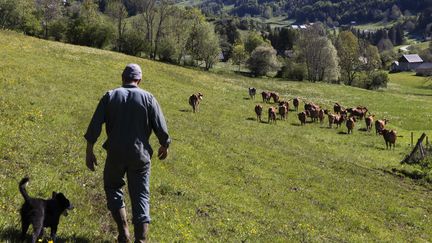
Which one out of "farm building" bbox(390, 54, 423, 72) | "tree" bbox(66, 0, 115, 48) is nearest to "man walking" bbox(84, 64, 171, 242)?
"tree" bbox(66, 0, 115, 48)

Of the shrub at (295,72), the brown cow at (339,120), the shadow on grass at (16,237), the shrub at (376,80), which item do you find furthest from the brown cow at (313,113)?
the shrub at (376,80)

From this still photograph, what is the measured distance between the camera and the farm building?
7622 inches

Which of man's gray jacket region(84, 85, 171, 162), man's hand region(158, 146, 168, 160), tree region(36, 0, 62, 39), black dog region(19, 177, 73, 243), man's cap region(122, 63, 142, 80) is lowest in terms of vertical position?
black dog region(19, 177, 73, 243)

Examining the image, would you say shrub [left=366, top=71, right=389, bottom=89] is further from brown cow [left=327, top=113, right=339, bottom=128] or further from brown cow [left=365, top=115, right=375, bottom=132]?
brown cow [left=327, top=113, right=339, bottom=128]

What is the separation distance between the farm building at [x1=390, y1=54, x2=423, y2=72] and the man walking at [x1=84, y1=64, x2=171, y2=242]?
656ft

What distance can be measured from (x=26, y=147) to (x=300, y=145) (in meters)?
21.5

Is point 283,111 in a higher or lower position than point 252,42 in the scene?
lower

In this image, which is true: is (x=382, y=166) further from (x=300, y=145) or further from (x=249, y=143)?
(x=249, y=143)

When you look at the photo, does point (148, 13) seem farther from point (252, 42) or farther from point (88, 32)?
point (252, 42)

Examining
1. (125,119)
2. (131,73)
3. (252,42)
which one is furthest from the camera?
(252,42)

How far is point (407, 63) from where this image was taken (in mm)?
194750

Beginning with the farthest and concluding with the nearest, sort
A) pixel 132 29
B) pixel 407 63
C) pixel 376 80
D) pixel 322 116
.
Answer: pixel 407 63
pixel 376 80
pixel 132 29
pixel 322 116

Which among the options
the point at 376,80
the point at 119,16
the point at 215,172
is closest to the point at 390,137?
the point at 215,172

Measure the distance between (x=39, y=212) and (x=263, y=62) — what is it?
98594 millimetres
